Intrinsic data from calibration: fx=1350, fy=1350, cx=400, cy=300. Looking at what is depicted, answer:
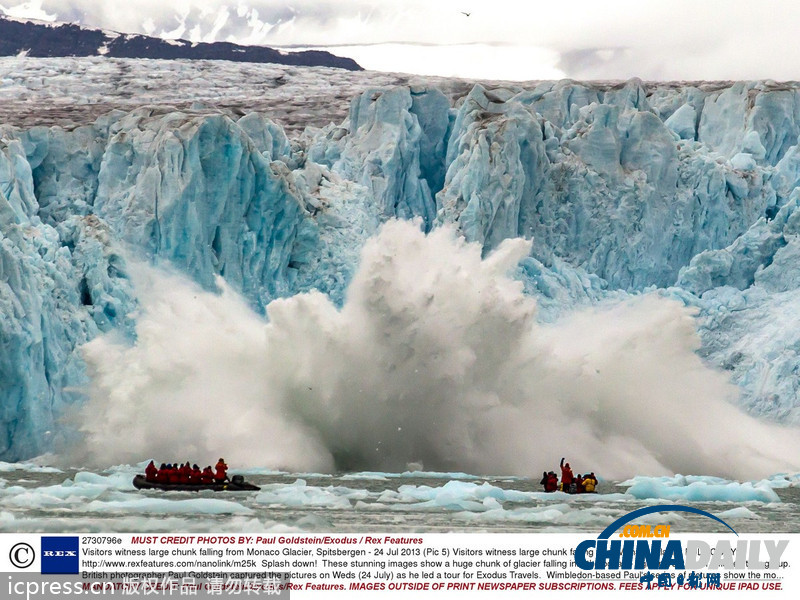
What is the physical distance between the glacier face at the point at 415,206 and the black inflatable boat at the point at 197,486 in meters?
6.88

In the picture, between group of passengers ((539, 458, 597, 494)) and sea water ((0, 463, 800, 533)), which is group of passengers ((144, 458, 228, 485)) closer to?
sea water ((0, 463, 800, 533))

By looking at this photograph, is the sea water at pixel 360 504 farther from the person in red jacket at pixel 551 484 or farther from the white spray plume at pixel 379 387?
the white spray plume at pixel 379 387

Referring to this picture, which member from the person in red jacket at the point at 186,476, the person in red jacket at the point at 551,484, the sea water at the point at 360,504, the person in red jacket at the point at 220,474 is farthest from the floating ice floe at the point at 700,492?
the person in red jacket at the point at 186,476

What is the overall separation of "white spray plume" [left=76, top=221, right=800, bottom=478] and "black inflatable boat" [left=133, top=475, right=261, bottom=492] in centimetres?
473

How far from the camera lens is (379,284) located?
35.3 meters

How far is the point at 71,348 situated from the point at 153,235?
18.2ft

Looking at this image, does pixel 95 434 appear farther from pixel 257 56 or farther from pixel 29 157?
pixel 257 56

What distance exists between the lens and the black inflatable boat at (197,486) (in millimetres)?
29328

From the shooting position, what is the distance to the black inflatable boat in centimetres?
2933

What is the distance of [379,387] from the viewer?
115 ft

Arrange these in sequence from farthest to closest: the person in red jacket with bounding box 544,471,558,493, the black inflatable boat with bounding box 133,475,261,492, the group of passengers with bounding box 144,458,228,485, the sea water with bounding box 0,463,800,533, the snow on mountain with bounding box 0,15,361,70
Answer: the snow on mountain with bounding box 0,15,361,70
the person in red jacket with bounding box 544,471,558,493
the group of passengers with bounding box 144,458,228,485
the black inflatable boat with bounding box 133,475,261,492
the sea water with bounding box 0,463,800,533

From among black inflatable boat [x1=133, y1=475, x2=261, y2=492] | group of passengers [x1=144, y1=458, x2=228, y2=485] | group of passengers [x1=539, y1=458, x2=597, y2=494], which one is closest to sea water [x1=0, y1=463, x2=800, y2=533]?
black inflatable boat [x1=133, y1=475, x2=261, y2=492]

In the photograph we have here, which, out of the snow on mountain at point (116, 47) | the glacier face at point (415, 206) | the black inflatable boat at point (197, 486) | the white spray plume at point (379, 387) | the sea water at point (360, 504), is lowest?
the sea water at point (360, 504)

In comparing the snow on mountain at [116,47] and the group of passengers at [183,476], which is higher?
the snow on mountain at [116,47]
